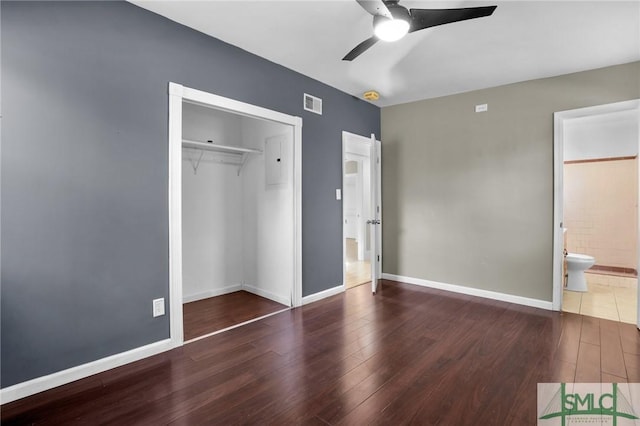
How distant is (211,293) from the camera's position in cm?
406

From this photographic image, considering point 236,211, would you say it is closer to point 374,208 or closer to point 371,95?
point 374,208

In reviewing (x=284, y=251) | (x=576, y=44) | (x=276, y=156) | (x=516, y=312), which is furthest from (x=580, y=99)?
(x=284, y=251)

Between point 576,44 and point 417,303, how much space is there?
3.00 metres

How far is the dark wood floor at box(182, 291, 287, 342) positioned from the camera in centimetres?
302

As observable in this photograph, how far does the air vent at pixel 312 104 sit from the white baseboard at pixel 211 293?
2573 mm

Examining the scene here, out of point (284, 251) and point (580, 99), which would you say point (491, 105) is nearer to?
point (580, 99)

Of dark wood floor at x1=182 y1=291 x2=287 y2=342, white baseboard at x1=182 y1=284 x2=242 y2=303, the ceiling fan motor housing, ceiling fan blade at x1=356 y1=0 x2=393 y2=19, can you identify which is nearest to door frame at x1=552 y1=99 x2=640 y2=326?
the ceiling fan motor housing

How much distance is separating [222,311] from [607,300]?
4689 millimetres

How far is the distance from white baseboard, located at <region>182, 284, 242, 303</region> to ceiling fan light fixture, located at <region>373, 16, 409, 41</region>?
11.5 ft

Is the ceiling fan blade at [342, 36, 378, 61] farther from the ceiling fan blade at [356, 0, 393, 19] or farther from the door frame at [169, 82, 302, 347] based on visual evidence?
the door frame at [169, 82, 302, 347]

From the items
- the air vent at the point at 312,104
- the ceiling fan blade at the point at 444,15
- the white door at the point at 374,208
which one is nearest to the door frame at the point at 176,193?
the air vent at the point at 312,104

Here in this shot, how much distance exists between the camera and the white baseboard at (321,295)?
370 cm

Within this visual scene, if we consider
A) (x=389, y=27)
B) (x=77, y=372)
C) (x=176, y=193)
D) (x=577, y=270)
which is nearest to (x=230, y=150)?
(x=176, y=193)

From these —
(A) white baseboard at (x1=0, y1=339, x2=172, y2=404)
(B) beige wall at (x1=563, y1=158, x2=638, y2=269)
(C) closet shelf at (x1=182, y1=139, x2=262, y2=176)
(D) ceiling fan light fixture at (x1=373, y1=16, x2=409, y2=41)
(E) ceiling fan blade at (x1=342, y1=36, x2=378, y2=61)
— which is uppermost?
(E) ceiling fan blade at (x1=342, y1=36, x2=378, y2=61)
